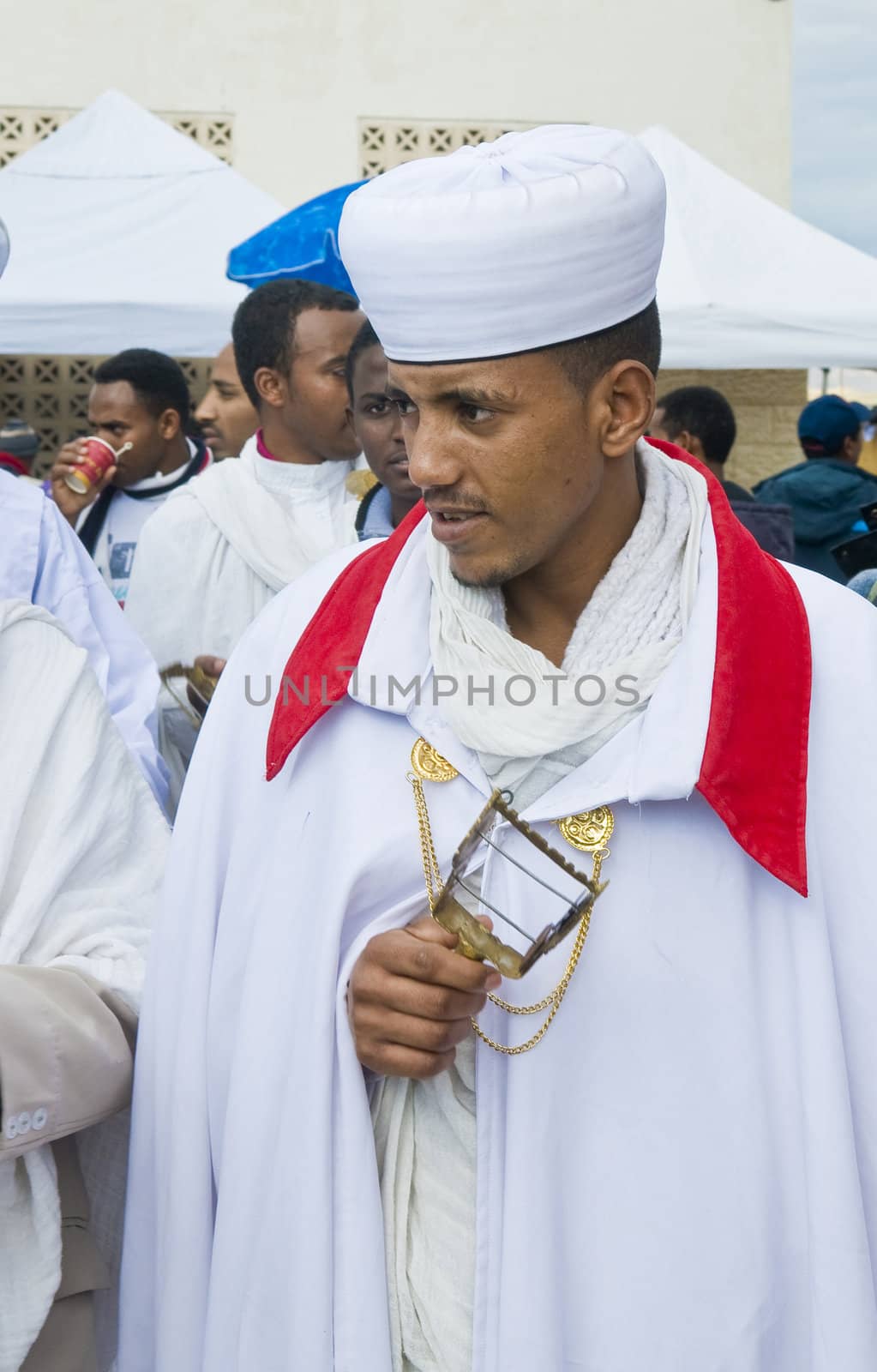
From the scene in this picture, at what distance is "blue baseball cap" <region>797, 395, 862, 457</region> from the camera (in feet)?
23.0

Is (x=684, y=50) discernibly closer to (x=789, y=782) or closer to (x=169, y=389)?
(x=169, y=389)

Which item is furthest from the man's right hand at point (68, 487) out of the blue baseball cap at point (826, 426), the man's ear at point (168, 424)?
the blue baseball cap at point (826, 426)

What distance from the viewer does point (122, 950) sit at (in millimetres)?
2408

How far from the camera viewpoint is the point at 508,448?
206cm

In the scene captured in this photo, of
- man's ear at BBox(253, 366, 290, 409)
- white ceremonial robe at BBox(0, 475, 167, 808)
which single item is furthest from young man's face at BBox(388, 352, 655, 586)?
man's ear at BBox(253, 366, 290, 409)

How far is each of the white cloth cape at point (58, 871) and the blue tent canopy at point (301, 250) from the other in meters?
2.84

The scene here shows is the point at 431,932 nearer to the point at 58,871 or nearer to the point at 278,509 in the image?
the point at 58,871

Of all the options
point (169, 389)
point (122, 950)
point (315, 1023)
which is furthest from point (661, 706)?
point (169, 389)

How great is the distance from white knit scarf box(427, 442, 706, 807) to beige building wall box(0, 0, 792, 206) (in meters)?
10.2

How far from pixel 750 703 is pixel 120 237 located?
301 inches

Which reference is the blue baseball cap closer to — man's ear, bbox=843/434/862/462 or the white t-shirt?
man's ear, bbox=843/434/862/462

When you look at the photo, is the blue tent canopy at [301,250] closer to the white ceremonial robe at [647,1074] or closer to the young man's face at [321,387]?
the young man's face at [321,387]

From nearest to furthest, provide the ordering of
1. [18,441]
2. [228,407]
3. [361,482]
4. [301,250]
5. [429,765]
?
1. [429,765]
2. [361,482]
3. [301,250]
4. [228,407]
5. [18,441]

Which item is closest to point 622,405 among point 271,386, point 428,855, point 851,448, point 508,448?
point 508,448
